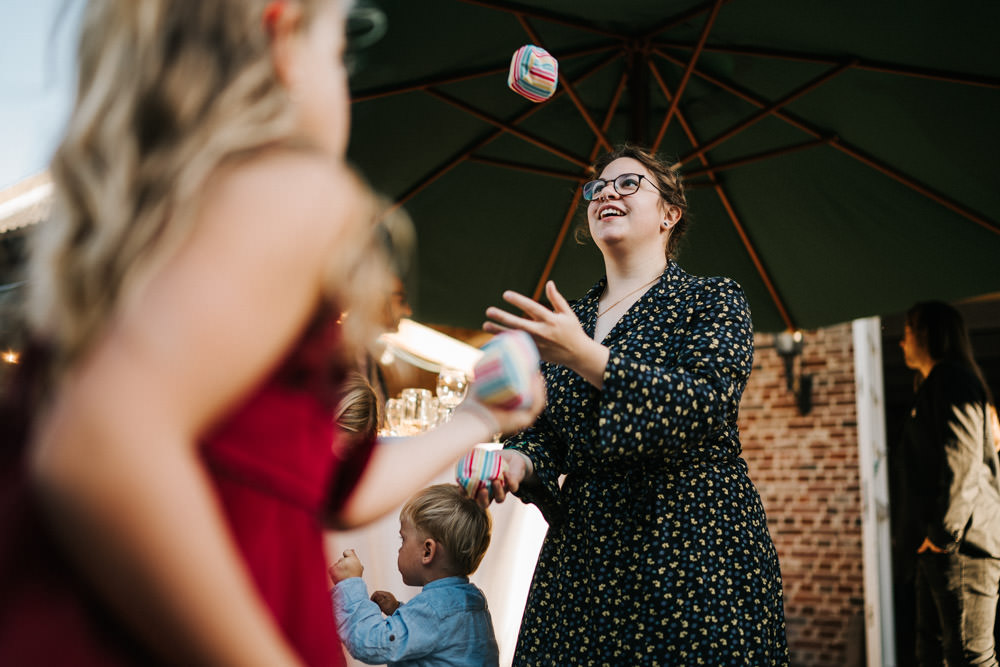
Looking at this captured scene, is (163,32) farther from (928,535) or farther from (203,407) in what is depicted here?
(928,535)

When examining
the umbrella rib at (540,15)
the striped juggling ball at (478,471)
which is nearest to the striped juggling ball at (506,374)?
the striped juggling ball at (478,471)

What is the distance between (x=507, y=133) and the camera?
378 centimetres

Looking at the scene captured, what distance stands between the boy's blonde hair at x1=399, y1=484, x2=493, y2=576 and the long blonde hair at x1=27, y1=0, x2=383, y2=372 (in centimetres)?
191

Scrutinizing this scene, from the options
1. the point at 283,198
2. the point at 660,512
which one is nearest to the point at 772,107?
the point at 660,512

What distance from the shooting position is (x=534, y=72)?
282 cm

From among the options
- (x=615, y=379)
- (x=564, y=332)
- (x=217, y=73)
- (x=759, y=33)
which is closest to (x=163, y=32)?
(x=217, y=73)

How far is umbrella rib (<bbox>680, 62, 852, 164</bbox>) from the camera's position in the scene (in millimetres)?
3061

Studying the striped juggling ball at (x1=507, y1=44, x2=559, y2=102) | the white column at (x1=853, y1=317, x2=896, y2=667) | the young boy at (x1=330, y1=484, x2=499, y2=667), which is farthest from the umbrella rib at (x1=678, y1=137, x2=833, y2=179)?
the white column at (x1=853, y1=317, x2=896, y2=667)

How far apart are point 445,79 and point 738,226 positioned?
1569 millimetres

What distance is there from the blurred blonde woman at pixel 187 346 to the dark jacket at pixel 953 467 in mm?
3870

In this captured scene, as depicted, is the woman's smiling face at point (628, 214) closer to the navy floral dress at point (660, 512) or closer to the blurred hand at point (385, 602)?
the navy floral dress at point (660, 512)

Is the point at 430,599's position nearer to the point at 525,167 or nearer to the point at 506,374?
the point at 506,374

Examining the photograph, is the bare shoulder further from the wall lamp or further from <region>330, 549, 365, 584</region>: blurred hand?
the wall lamp

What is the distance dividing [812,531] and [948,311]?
3.24 metres
